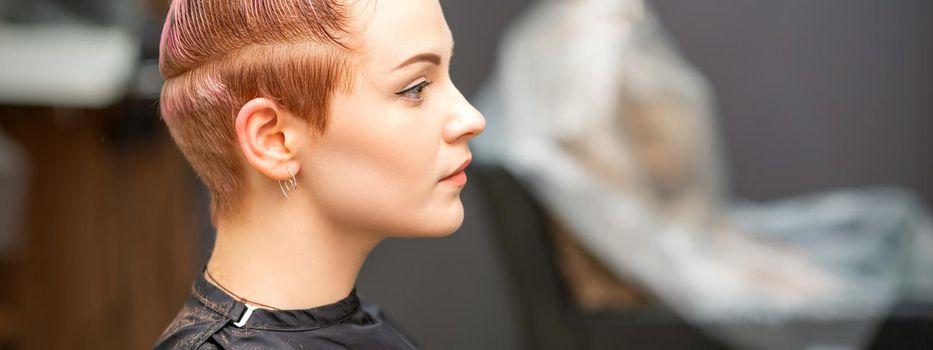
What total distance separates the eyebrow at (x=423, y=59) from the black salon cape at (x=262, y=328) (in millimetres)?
261

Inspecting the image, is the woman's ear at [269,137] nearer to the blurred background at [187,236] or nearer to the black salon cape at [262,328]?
the black salon cape at [262,328]

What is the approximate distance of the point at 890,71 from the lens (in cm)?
357

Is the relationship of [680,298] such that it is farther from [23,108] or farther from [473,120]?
[23,108]

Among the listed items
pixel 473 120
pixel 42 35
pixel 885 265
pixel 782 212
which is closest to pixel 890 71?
pixel 782 212

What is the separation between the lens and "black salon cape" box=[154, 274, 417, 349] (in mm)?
988

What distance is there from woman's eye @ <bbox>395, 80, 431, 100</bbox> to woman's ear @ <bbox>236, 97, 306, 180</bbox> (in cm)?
10

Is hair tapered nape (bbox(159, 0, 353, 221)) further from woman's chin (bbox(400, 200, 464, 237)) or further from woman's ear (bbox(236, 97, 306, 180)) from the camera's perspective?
woman's chin (bbox(400, 200, 464, 237))

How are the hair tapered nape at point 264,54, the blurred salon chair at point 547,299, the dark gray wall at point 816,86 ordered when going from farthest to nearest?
the dark gray wall at point 816,86 < the blurred salon chair at point 547,299 < the hair tapered nape at point 264,54

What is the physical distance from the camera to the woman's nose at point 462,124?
1.03m

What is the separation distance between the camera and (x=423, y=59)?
1013mm

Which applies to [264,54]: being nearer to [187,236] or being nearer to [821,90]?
[187,236]

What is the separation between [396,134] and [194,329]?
27 centimetres

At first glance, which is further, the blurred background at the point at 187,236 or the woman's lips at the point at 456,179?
the blurred background at the point at 187,236

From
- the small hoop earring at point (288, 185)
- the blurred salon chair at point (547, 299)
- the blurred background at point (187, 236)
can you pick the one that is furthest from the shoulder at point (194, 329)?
the blurred salon chair at point (547, 299)
